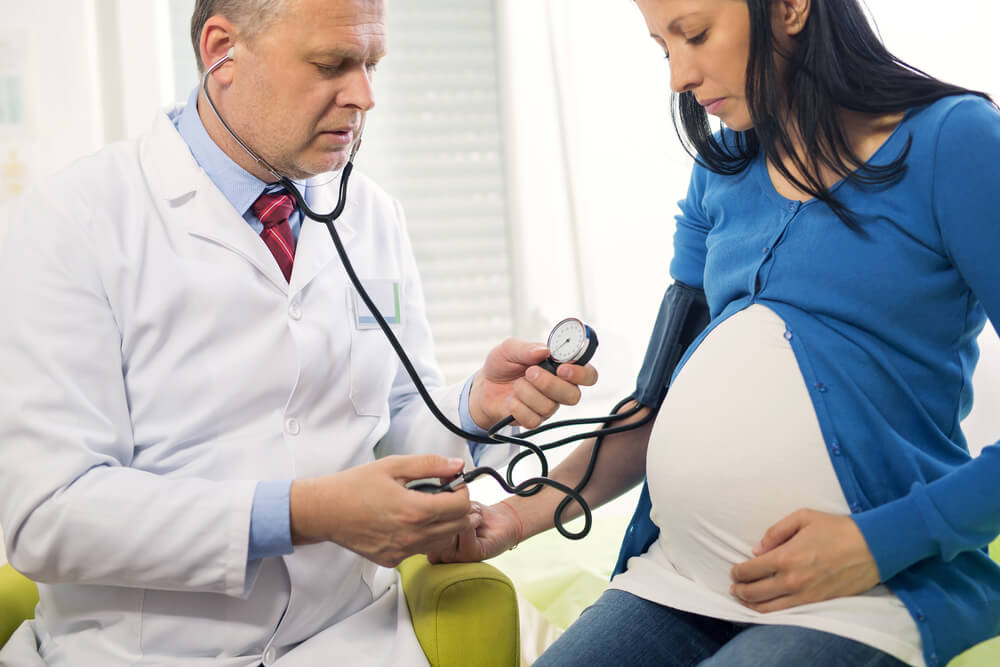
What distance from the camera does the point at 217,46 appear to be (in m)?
1.23

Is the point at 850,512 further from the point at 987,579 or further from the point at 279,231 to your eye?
the point at 279,231

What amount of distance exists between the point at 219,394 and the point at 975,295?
980mm

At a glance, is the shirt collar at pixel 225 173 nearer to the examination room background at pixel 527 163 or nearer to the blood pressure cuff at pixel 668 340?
the blood pressure cuff at pixel 668 340

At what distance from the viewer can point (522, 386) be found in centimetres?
128

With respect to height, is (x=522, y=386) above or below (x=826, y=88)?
below

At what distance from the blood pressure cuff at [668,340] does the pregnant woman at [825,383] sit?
4.7 inches

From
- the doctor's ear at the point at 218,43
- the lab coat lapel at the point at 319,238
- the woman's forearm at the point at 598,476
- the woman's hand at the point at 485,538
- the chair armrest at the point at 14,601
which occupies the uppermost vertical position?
the doctor's ear at the point at 218,43

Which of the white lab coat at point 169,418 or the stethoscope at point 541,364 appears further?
the stethoscope at point 541,364

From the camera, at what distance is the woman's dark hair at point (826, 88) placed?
107 cm

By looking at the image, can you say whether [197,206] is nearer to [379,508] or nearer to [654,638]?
[379,508]

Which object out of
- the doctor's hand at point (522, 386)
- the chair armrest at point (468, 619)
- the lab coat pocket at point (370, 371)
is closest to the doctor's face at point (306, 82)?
the lab coat pocket at point (370, 371)

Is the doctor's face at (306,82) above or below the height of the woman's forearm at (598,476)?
above

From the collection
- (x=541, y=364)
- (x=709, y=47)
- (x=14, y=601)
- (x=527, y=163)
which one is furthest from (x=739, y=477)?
(x=527, y=163)

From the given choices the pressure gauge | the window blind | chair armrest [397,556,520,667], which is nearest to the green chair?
chair armrest [397,556,520,667]
